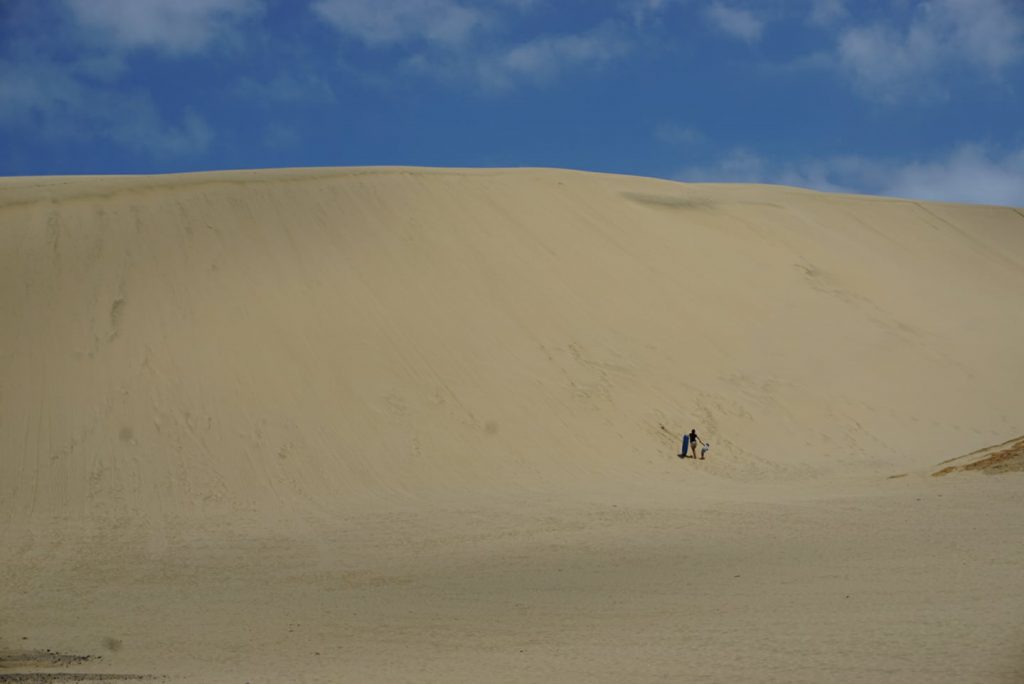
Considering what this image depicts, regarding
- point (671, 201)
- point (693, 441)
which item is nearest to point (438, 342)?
point (693, 441)

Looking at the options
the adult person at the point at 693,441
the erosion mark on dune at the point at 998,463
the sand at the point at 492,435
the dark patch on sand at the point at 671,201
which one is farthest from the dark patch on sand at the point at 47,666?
the dark patch on sand at the point at 671,201

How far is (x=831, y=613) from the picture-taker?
35.9 ft

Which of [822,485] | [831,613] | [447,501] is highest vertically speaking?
[822,485]

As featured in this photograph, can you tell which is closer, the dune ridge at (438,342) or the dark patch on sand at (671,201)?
the dune ridge at (438,342)

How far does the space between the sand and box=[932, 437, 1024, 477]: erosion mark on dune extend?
0.27 metres

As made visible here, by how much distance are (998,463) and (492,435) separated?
28.0ft

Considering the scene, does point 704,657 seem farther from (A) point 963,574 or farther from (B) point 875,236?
(B) point 875,236

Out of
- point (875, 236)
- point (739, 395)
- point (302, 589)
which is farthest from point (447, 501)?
point (875, 236)

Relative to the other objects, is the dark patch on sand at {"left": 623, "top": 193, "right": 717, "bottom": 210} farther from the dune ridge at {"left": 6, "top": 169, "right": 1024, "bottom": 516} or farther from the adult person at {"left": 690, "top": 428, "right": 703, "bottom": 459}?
the adult person at {"left": 690, "top": 428, "right": 703, "bottom": 459}

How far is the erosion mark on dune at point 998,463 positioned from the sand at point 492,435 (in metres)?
0.27

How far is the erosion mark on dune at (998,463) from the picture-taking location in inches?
754

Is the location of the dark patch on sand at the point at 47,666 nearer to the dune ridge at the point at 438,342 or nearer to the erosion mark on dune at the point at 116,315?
the dune ridge at the point at 438,342

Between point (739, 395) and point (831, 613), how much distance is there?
14.0 metres

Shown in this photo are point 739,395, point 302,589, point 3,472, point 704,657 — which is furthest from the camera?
point 739,395
